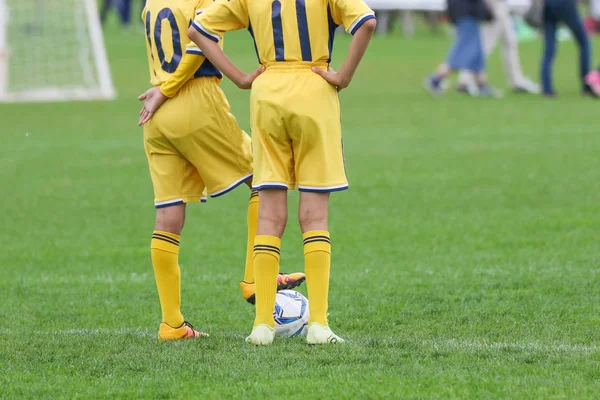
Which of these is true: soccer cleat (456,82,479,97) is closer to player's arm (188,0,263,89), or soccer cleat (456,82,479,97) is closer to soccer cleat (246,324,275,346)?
player's arm (188,0,263,89)

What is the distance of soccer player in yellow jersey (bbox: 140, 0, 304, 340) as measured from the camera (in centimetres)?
550

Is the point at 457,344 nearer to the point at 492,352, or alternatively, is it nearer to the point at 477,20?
the point at 492,352

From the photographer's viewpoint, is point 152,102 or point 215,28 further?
point 152,102

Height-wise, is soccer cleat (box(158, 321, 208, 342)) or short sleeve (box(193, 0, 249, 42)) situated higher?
A: short sleeve (box(193, 0, 249, 42))

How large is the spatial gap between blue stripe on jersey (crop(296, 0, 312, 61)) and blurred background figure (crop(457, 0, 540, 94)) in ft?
44.9

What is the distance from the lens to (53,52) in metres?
20.5

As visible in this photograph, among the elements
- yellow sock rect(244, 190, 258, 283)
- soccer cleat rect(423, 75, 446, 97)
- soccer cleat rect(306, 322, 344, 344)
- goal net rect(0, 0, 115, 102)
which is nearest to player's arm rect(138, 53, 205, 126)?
yellow sock rect(244, 190, 258, 283)

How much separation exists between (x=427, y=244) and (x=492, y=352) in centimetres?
354

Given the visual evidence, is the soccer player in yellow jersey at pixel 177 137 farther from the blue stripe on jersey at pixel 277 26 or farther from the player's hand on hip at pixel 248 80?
the blue stripe on jersey at pixel 277 26

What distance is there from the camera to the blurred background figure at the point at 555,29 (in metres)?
17.7

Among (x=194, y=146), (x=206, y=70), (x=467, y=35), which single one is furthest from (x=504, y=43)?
(x=194, y=146)

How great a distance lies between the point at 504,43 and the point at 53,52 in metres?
8.26

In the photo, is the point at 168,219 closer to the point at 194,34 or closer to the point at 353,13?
the point at 194,34

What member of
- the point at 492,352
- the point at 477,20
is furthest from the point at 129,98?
the point at 492,352
